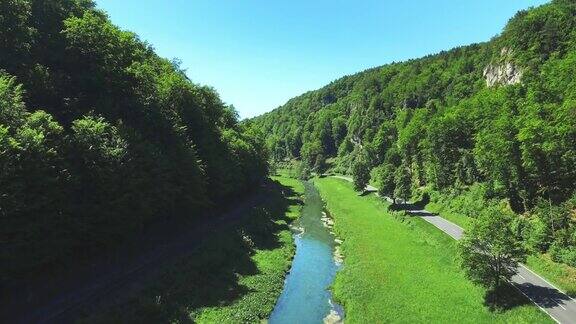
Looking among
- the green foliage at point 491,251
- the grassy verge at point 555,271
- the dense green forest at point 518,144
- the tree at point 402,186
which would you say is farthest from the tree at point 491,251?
the tree at point 402,186

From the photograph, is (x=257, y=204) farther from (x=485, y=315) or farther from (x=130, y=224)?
(x=485, y=315)

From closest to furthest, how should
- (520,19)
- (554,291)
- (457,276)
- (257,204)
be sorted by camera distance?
(554,291), (457,276), (257,204), (520,19)

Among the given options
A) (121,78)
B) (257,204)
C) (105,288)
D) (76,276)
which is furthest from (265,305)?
(257,204)

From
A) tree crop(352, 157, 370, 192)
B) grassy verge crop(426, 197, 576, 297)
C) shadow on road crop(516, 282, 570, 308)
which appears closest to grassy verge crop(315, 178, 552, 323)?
shadow on road crop(516, 282, 570, 308)

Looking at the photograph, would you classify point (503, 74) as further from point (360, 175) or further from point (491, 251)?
point (491, 251)

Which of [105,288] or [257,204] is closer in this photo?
[105,288]

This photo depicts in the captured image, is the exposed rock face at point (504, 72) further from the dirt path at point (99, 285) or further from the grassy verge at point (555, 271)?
the dirt path at point (99, 285)

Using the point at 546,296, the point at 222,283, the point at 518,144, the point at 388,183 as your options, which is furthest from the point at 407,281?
the point at 388,183
